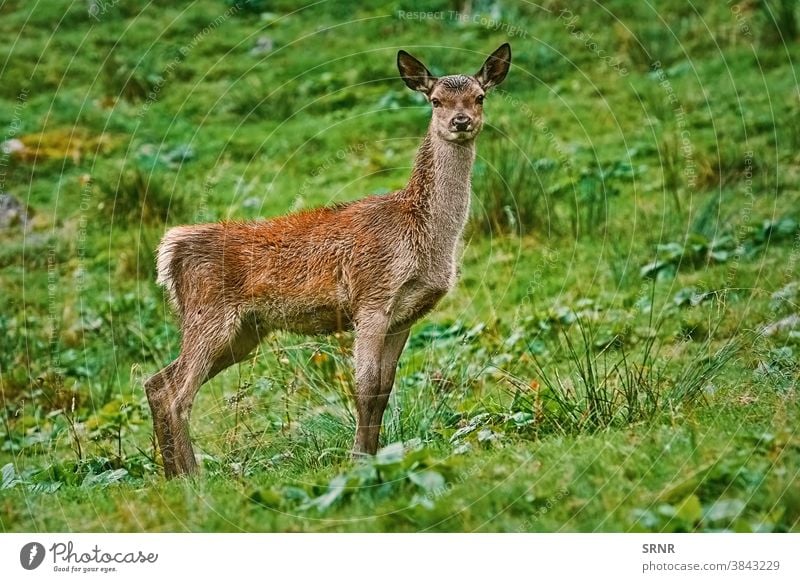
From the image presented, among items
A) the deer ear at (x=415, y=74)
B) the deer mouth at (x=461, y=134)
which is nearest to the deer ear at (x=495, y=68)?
the deer ear at (x=415, y=74)

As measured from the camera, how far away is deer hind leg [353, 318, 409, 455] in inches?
385

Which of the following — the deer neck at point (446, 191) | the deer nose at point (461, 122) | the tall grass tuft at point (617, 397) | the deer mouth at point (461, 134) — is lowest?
the tall grass tuft at point (617, 397)

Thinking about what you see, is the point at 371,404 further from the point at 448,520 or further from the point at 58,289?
the point at 58,289

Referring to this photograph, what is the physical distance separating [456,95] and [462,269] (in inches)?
142

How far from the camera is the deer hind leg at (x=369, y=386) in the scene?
979 centimetres

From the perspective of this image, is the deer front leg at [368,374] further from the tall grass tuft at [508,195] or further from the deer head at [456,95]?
the tall grass tuft at [508,195]

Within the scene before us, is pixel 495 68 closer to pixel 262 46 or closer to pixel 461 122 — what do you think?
pixel 461 122

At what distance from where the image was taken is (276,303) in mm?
10195

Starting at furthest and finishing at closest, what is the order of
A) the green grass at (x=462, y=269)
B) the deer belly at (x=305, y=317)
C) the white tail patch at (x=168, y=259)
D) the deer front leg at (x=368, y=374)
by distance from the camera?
the white tail patch at (x=168, y=259) < the deer belly at (x=305, y=317) < the deer front leg at (x=368, y=374) < the green grass at (x=462, y=269)

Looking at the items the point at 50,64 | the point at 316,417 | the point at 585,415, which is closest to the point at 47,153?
the point at 50,64

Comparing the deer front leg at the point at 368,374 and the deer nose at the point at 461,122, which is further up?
the deer nose at the point at 461,122

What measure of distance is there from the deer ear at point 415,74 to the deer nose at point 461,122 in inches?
21.7

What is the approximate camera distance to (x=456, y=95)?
10.0 meters

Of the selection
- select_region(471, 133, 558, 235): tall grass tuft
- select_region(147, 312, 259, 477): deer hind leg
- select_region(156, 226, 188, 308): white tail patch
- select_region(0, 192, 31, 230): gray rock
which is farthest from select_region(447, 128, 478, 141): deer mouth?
select_region(0, 192, 31, 230): gray rock
